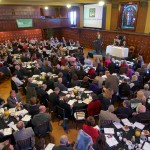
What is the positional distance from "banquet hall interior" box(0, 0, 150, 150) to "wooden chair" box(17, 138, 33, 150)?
0.01 meters

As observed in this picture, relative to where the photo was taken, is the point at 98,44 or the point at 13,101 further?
the point at 98,44

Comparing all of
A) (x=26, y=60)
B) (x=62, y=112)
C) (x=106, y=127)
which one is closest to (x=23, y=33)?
(x=26, y=60)

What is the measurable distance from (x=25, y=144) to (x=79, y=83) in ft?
13.1

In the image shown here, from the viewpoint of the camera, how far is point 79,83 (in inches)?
314

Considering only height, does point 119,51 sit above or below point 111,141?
above

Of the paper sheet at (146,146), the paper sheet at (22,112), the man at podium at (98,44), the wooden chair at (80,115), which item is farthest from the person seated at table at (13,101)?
the man at podium at (98,44)

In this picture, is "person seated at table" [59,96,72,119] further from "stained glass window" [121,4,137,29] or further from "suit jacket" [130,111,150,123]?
"stained glass window" [121,4,137,29]

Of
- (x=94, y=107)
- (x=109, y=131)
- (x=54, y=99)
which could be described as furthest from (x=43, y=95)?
(x=109, y=131)

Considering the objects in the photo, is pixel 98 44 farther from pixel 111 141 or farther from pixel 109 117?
pixel 111 141

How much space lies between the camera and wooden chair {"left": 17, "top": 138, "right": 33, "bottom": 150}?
454 centimetres

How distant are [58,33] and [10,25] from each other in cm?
736

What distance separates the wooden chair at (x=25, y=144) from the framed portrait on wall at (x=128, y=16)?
15647 millimetres

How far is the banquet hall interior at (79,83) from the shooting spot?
4617 mm

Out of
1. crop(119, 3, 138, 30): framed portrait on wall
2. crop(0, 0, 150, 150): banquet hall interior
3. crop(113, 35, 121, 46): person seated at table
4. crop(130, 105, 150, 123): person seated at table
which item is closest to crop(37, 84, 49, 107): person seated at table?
crop(0, 0, 150, 150): banquet hall interior
